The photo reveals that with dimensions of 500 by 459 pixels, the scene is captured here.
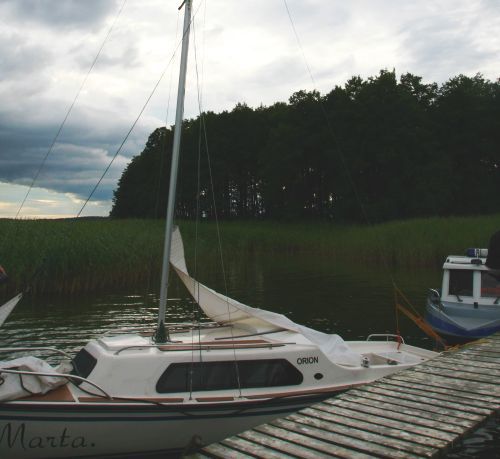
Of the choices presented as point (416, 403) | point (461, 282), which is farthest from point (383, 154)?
point (416, 403)

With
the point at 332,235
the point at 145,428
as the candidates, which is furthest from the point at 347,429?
the point at 332,235

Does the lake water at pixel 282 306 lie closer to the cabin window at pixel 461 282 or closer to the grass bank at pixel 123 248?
the grass bank at pixel 123 248

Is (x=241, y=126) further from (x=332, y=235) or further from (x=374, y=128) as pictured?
(x=332, y=235)

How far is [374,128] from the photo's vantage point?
68750 millimetres

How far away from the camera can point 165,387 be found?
8.51m

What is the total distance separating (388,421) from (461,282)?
11491 millimetres

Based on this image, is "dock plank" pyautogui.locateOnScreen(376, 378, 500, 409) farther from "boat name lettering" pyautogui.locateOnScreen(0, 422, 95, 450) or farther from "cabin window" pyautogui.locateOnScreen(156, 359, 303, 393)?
"boat name lettering" pyautogui.locateOnScreen(0, 422, 95, 450)

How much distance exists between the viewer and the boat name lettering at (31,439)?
25.0 feet

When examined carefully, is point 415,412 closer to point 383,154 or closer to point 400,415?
point 400,415

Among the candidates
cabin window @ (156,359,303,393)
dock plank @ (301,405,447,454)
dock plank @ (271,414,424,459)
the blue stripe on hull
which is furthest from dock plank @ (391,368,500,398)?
the blue stripe on hull

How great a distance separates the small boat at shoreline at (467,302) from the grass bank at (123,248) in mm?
11299

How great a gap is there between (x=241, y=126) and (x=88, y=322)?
236 feet

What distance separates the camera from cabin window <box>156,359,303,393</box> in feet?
28.1

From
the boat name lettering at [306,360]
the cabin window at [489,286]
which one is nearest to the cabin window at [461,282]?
the cabin window at [489,286]
